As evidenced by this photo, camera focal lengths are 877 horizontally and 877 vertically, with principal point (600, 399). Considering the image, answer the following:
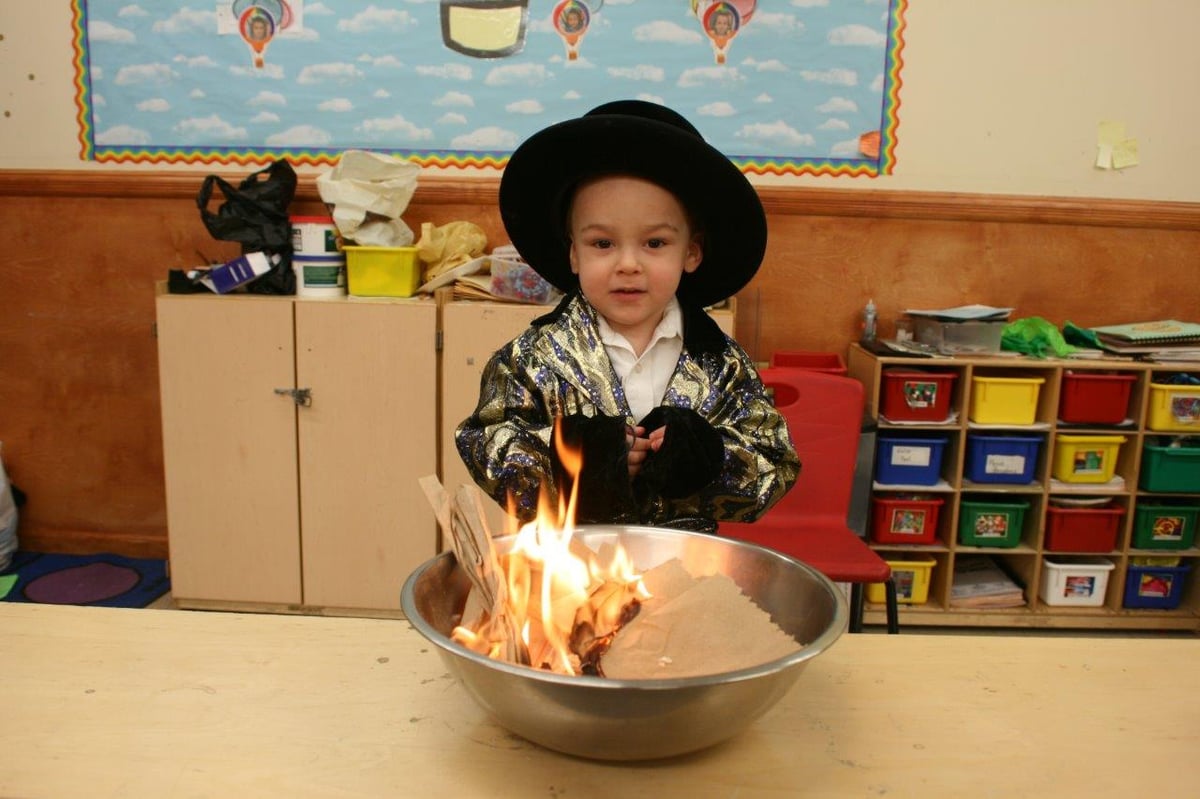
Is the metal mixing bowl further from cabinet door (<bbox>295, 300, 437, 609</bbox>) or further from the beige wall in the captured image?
the beige wall

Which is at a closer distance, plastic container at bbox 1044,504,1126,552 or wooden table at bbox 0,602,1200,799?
wooden table at bbox 0,602,1200,799

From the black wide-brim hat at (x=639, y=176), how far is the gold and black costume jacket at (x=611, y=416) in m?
0.07

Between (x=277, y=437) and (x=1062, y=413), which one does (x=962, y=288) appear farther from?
(x=277, y=437)

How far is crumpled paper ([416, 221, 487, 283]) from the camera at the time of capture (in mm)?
2557

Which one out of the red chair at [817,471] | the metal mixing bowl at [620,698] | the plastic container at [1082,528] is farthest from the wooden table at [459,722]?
the plastic container at [1082,528]

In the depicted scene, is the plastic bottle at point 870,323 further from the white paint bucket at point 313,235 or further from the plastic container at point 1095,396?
the white paint bucket at point 313,235

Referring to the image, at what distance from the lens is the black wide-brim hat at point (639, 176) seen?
1071 mm

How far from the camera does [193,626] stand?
0.93m

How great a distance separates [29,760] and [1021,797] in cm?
76

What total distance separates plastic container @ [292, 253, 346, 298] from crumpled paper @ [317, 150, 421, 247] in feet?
0.29

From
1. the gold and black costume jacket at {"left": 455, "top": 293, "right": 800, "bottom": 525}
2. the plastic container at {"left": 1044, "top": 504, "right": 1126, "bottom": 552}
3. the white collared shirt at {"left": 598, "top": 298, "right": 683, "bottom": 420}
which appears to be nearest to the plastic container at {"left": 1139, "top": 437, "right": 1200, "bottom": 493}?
the plastic container at {"left": 1044, "top": 504, "right": 1126, "bottom": 552}

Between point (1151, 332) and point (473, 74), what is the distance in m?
2.21

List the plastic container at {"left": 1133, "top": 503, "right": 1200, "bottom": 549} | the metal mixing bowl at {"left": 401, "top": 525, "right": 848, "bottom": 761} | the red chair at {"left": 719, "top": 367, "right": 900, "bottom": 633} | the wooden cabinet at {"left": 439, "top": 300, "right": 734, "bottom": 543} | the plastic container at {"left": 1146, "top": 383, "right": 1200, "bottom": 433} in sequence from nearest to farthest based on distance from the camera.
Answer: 1. the metal mixing bowl at {"left": 401, "top": 525, "right": 848, "bottom": 761}
2. the red chair at {"left": 719, "top": 367, "right": 900, "bottom": 633}
3. the wooden cabinet at {"left": 439, "top": 300, "right": 734, "bottom": 543}
4. the plastic container at {"left": 1146, "top": 383, "right": 1200, "bottom": 433}
5. the plastic container at {"left": 1133, "top": 503, "right": 1200, "bottom": 549}

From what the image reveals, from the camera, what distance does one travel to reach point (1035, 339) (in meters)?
2.65
